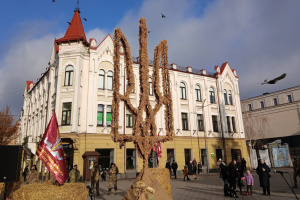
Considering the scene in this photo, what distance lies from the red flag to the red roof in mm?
18608

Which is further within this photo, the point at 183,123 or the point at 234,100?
the point at 234,100

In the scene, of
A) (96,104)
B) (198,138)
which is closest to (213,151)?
(198,138)

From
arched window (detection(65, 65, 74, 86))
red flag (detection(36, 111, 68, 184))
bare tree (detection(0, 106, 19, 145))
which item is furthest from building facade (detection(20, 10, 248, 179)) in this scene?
red flag (detection(36, 111, 68, 184))

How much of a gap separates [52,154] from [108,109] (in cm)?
1669

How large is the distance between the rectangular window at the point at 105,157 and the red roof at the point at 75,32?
1197 cm

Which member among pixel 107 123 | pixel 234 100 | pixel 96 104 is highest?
pixel 234 100

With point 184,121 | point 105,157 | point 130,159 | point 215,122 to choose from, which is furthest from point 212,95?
point 105,157

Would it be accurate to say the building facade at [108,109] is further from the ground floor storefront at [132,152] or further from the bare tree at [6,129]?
the bare tree at [6,129]

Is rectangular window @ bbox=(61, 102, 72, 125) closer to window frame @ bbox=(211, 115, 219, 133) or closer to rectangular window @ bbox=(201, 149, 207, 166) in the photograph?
rectangular window @ bbox=(201, 149, 207, 166)

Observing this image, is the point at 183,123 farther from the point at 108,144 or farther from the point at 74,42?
the point at 74,42

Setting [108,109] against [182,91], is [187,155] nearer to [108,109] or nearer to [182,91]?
[182,91]

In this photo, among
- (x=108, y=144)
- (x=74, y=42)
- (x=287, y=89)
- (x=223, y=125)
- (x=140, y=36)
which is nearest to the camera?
(x=140, y=36)

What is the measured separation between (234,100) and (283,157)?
12.0 metres

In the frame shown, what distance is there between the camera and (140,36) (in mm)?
12188
